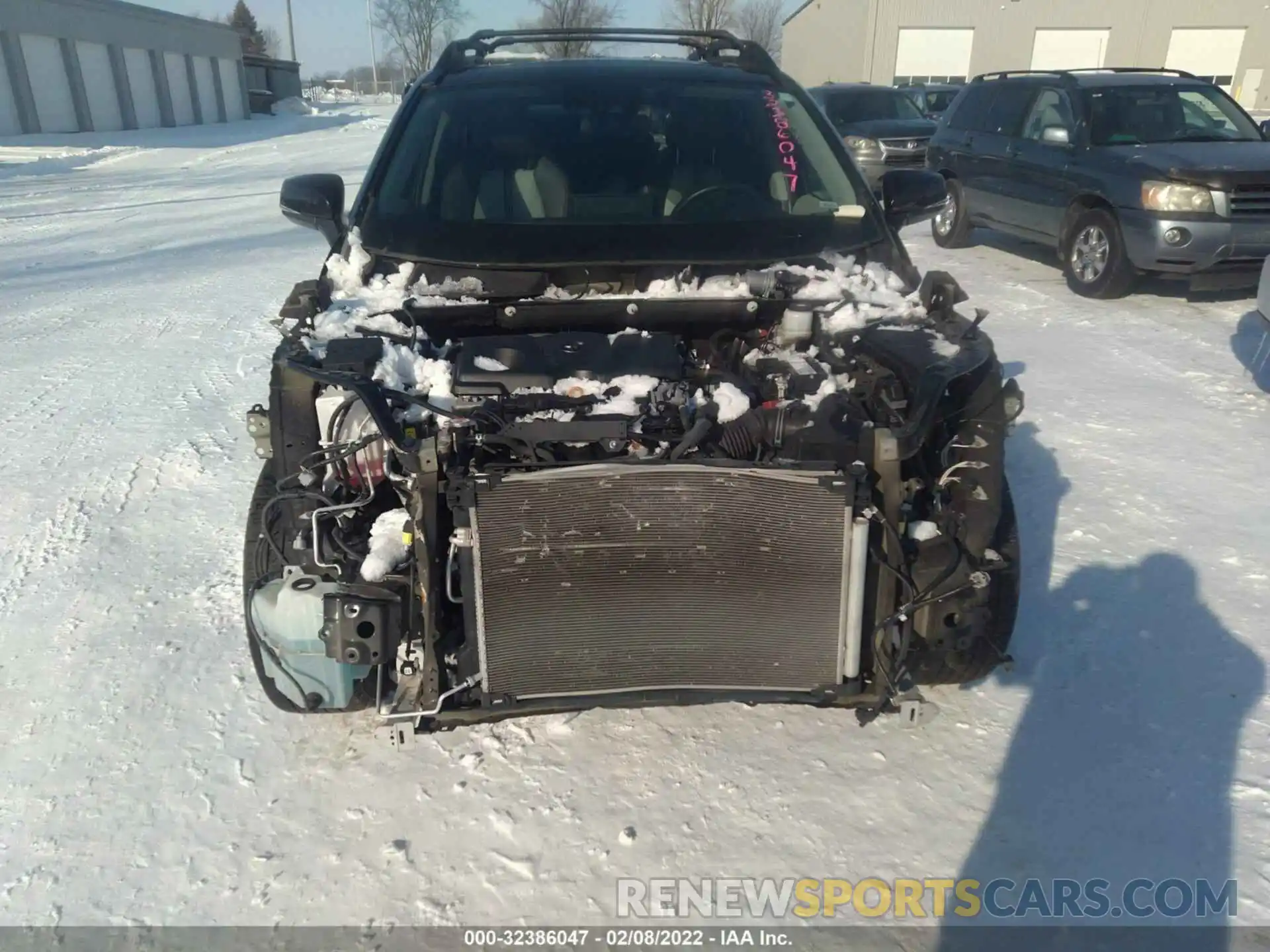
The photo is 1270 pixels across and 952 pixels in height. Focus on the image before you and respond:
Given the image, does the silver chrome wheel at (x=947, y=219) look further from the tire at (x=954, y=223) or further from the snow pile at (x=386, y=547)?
the snow pile at (x=386, y=547)

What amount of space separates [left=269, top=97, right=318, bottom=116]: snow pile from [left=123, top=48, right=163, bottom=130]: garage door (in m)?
9.27

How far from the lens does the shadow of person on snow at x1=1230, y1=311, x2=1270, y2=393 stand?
17.5 ft

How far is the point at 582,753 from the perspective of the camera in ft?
8.39

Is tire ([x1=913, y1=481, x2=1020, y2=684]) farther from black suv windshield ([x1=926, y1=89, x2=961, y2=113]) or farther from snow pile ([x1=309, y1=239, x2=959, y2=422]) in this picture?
black suv windshield ([x1=926, y1=89, x2=961, y2=113])

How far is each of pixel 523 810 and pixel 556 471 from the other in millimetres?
941

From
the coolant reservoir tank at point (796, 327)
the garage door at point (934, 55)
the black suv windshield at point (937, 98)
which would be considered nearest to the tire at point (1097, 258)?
the coolant reservoir tank at point (796, 327)

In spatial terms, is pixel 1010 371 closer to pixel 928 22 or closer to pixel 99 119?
pixel 99 119

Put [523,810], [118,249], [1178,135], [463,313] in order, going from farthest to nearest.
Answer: [118,249] < [1178,135] < [463,313] < [523,810]

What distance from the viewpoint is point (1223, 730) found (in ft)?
8.54

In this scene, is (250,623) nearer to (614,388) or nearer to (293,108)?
(614,388)

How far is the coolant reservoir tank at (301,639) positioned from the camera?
2238mm

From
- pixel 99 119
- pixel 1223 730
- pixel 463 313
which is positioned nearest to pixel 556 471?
pixel 463 313

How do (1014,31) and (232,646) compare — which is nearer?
(232,646)

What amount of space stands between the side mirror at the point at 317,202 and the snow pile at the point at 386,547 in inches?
59.7
